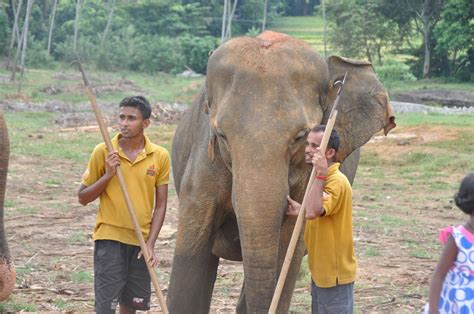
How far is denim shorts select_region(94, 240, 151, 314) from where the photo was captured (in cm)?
569

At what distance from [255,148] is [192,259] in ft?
3.89

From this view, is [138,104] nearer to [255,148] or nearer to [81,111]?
[255,148]

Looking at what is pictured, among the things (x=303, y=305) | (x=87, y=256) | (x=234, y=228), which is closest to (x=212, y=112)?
(x=234, y=228)

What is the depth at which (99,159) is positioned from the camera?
5.68 meters

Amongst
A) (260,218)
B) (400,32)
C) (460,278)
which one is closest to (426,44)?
(400,32)

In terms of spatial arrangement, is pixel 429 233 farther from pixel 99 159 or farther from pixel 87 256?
pixel 99 159

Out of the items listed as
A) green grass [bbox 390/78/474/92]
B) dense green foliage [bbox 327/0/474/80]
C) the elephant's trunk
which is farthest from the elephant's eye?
dense green foliage [bbox 327/0/474/80]

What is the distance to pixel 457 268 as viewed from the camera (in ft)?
13.6

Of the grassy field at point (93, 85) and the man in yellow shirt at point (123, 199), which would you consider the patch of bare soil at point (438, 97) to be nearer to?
the grassy field at point (93, 85)

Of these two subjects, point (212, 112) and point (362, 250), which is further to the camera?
point (362, 250)

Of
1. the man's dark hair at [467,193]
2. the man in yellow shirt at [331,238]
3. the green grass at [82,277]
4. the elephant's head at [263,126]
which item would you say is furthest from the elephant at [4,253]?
the man's dark hair at [467,193]

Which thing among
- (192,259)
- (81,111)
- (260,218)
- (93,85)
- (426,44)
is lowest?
(93,85)

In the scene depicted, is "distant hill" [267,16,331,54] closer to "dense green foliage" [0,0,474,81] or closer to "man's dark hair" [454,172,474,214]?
"dense green foliage" [0,0,474,81]

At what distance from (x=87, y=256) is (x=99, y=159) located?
14.4 ft
